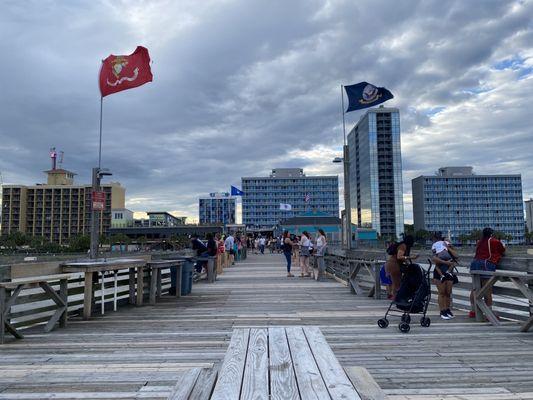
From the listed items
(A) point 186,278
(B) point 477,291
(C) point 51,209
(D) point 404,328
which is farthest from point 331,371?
A: (C) point 51,209

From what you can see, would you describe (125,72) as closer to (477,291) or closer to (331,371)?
(477,291)

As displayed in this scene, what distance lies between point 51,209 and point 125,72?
544ft

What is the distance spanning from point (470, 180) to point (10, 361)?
176 metres

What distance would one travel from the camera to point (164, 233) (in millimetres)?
125750

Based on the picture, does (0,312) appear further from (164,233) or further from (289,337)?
(164,233)

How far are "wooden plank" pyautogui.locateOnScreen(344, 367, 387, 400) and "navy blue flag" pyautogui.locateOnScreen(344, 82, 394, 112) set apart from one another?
60.9 ft

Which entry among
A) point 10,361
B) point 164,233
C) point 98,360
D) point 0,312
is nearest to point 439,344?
point 98,360

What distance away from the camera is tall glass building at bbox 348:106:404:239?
475ft

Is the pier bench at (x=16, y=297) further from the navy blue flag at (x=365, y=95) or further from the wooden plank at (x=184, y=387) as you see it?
the navy blue flag at (x=365, y=95)

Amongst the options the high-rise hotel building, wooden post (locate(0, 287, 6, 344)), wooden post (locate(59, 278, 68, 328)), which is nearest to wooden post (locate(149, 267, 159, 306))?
wooden post (locate(59, 278, 68, 328))

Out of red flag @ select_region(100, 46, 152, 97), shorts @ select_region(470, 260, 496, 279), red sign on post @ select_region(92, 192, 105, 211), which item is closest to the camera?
shorts @ select_region(470, 260, 496, 279)

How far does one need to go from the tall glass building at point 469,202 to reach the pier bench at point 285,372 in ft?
548

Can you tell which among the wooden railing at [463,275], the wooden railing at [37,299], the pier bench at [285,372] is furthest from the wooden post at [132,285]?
the pier bench at [285,372]

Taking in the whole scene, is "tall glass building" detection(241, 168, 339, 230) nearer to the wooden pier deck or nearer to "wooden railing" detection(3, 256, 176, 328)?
"wooden railing" detection(3, 256, 176, 328)
